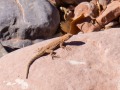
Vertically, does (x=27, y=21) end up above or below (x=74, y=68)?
below

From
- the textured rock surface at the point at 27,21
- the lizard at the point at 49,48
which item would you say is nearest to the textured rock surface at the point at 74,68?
the lizard at the point at 49,48

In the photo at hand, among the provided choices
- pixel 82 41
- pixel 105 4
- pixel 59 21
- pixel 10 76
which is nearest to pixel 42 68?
pixel 10 76

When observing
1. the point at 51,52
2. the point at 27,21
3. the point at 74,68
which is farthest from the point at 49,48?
the point at 27,21

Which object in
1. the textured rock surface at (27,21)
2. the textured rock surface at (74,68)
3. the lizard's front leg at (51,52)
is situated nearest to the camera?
the textured rock surface at (74,68)

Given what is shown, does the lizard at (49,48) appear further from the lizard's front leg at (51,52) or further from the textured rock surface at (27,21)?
the textured rock surface at (27,21)

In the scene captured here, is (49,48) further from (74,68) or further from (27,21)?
(27,21)
